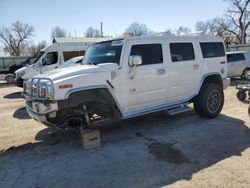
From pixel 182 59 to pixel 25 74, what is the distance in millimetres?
9588

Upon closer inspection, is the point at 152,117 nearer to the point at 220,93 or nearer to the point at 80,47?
the point at 220,93

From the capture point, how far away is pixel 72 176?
13.7 ft

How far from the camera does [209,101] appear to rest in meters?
7.14

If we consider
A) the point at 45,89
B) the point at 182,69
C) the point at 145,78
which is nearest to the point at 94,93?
the point at 45,89

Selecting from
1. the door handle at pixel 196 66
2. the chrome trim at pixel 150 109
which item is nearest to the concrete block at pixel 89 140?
the chrome trim at pixel 150 109

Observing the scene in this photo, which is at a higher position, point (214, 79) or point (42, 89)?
point (42, 89)

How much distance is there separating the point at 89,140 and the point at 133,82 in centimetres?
150

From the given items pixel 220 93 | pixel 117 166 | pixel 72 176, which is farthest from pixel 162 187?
pixel 220 93

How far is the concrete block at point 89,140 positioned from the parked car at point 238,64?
1170cm

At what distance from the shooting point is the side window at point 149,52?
5.87m

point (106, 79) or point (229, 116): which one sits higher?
point (106, 79)

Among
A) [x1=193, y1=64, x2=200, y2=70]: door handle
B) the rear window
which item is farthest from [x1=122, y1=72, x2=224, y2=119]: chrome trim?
the rear window

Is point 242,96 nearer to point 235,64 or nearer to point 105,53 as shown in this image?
point 105,53

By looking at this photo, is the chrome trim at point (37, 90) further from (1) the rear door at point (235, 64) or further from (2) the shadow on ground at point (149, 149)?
(1) the rear door at point (235, 64)
